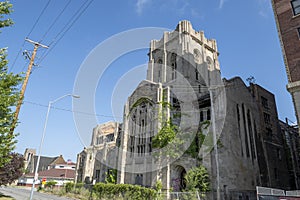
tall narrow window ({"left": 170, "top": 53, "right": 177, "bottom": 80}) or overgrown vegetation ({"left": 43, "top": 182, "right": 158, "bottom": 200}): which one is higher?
tall narrow window ({"left": 170, "top": 53, "right": 177, "bottom": 80})

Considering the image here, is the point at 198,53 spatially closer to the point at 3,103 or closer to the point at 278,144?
the point at 278,144

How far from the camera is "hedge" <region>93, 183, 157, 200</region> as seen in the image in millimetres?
22153

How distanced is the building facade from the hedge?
15.4 m

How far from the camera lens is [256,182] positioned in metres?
26.4

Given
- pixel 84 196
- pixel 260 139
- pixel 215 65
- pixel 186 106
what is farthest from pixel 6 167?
pixel 215 65

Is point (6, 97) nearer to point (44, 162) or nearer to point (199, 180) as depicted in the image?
point (199, 180)

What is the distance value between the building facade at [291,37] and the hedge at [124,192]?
15.4 meters

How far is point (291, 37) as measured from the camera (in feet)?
64.4

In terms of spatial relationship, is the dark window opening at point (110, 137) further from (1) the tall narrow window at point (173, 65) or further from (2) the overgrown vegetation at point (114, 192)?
(1) the tall narrow window at point (173, 65)

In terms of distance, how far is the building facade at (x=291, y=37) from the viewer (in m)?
18.2

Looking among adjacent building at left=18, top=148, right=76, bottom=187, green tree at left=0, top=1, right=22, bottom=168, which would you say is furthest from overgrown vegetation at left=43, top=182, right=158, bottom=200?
adjacent building at left=18, top=148, right=76, bottom=187

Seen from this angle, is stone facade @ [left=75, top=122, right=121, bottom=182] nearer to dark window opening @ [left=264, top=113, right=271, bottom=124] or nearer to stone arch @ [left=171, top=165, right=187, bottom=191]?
stone arch @ [left=171, top=165, right=187, bottom=191]

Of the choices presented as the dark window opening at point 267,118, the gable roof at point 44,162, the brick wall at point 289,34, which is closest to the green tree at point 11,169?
the brick wall at point 289,34

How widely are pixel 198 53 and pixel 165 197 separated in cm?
3008
